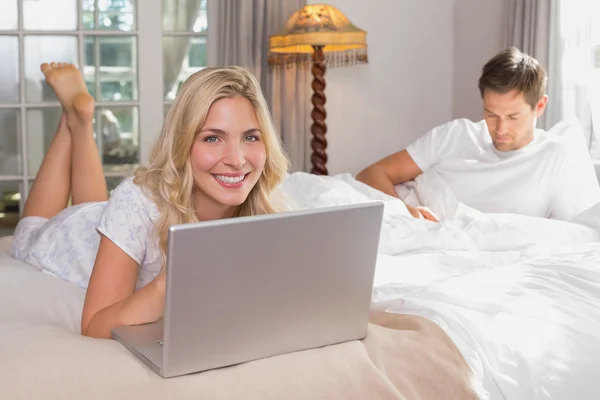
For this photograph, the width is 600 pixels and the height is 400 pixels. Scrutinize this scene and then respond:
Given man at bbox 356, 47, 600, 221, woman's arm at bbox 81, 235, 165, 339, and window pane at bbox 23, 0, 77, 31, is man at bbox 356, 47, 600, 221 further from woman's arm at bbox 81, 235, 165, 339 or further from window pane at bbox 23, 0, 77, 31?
window pane at bbox 23, 0, 77, 31

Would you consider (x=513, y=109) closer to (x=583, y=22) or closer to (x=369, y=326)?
(x=583, y=22)

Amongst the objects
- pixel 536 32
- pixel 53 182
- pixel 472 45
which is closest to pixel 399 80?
pixel 472 45

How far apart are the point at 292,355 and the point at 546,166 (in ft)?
5.91

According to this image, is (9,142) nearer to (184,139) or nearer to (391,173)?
(391,173)

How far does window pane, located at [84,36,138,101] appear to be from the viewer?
4.27 metres

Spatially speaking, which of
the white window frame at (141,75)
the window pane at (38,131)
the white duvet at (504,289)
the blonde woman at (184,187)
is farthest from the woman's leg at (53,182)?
the window pane at (38,131)

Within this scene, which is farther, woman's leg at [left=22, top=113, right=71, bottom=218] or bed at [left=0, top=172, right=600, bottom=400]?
woman's leg at [left=22, top=113, right=71, bottom=218]

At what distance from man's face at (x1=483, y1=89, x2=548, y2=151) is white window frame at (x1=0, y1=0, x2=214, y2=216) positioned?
1862 mm

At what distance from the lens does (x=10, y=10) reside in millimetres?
4145

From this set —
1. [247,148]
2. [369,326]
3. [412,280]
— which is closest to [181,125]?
[247,148]

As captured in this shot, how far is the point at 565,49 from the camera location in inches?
143

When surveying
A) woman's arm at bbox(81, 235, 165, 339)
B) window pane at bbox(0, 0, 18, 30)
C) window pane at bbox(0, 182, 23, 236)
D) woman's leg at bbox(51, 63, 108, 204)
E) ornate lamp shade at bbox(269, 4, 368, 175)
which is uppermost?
window pane at bbox(0, 0, 18, 30)

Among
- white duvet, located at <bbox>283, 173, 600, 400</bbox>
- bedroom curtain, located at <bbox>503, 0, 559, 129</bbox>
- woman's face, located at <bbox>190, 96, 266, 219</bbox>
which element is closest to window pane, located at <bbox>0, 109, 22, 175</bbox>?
white duvet, located at <bbox>283, 173, 600, 400</bbox>

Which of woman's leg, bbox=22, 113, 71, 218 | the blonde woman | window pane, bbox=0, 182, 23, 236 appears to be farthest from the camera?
window pane, bbox=0, 182, 23, 236
